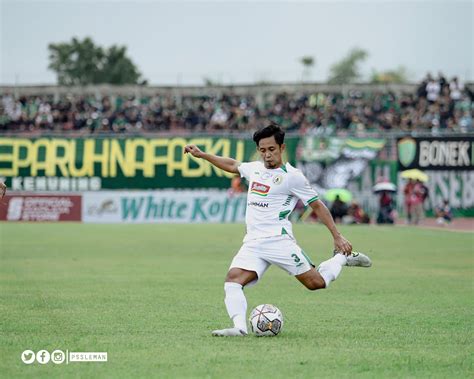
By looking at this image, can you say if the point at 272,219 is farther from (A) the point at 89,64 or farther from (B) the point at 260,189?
(A) the point at 89,64

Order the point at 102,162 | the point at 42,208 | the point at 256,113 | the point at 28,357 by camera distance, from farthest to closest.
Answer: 1. the point at 256,113
2. the point at 102,162
3. the point at 42,208
4. the point at 28,357

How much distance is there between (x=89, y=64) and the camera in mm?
78312

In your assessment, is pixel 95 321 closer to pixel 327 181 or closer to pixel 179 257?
pixel 179 257

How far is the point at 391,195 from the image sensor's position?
A: 4206 centimetres

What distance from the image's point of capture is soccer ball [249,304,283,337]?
10.1 meters

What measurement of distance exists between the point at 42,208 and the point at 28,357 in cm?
3451

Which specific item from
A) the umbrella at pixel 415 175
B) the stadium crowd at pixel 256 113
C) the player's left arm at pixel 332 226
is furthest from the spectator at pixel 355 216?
the player's left arm at pixel 332 226

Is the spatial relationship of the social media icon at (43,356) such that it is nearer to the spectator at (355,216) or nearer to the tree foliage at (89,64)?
the spectator at (355,216)

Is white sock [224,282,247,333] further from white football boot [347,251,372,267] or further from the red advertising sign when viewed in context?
the red advertising sign

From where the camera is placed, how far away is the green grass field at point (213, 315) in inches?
328

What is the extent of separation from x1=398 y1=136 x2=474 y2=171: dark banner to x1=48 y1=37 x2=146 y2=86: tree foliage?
37397 millimetres

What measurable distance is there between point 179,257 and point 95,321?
37.6ft

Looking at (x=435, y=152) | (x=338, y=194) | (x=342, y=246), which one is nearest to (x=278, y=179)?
(x=342, y=246)

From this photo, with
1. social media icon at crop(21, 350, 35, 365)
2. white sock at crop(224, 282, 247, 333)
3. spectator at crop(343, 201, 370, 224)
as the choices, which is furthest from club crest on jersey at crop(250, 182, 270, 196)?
spectator at crop(343, 201, 370, 224)
